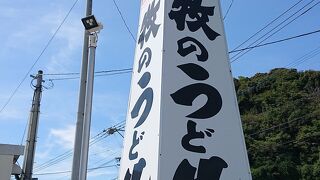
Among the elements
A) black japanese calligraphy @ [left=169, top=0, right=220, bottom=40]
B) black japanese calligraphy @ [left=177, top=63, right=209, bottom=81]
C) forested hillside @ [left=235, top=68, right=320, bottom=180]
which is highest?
forested hillside @ [left=235, top=68, right=320, bottom=180]

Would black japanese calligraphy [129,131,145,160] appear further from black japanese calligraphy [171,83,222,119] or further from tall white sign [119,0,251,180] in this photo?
black japanese calligraphy [171,83,222,119]

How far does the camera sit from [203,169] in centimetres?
399

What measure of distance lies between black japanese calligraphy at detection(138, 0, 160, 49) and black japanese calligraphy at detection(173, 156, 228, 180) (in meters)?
1.54

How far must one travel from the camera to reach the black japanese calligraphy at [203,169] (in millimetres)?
3939

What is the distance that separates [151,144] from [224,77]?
99 cm

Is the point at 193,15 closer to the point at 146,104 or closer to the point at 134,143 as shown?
the point at 146,104

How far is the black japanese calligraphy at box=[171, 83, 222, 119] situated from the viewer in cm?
427

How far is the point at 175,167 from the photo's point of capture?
395 cm

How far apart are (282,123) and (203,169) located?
4430 cm

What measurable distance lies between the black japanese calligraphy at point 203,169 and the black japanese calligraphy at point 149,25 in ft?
5.05

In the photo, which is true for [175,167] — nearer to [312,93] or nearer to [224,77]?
[224,77]

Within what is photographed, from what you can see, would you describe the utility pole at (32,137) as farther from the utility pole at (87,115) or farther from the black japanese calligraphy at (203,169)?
the black japanese calligraphy at (203,169)

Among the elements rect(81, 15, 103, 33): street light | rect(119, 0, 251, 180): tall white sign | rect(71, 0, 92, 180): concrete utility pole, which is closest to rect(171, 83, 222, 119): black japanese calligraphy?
rect(119, 0, 251, 180): tall white sign

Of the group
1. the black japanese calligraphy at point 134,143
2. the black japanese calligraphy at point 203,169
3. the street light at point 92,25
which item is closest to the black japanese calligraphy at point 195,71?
the black japanese calligraphy at point 134,143
